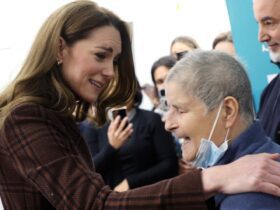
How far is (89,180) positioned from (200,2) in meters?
3.08

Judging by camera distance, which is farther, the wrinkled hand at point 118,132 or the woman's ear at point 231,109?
the wrinkled hand at point 118,132

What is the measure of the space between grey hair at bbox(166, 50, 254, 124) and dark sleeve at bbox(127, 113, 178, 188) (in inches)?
37.9

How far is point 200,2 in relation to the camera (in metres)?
3.63

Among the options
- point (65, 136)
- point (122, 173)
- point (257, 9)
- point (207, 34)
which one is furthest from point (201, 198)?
point (207, 34)

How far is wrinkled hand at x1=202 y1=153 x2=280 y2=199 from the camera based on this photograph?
74 centimetres

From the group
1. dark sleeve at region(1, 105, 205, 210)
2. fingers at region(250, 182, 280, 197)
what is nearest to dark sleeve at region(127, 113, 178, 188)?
dark sleeve at region(1, 105, 205, 210)

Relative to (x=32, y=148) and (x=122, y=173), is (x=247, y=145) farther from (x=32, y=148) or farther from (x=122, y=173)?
(x=122, y=173)

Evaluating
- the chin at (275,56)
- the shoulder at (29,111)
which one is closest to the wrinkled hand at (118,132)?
the chin at (275,56)

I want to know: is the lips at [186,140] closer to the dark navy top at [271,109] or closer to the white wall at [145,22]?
the dark navy top at [271,109]

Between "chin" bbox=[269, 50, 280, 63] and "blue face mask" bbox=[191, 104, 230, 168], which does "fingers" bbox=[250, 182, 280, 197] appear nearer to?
"blue face mask" bbox=[191, 104, 230, 168]

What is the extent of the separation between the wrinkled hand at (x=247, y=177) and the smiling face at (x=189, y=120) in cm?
26

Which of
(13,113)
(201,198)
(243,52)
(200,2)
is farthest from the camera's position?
(200,2)

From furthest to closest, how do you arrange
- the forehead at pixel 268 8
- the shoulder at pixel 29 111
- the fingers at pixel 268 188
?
the forehead at pixel 268 8, the shoulder at pixel 29 111, the fingers at pixel 268 188

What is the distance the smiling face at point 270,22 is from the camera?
A: 4.87 feet
